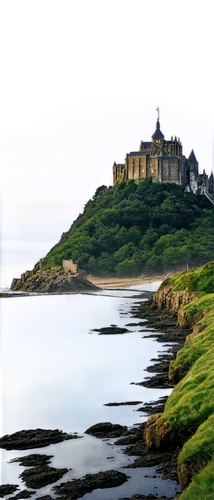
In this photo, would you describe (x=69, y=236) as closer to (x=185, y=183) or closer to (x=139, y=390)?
(x=185, y=183)

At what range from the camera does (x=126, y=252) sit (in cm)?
2666

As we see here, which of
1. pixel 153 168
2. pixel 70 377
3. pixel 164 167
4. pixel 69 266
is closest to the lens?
pixel 70 377

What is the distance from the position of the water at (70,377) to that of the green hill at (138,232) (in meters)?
2.16

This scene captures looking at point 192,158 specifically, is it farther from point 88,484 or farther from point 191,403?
point 88,484

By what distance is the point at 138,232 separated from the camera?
27.8 metres

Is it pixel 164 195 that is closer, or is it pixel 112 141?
pixel 112 141

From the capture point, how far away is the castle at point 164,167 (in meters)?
24.1

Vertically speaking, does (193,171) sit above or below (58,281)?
above

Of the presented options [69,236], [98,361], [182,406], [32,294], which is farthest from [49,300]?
[182,406]

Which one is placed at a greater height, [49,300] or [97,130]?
[97,130]

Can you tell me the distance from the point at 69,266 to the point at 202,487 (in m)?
22.0

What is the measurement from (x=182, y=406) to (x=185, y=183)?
65.4ft

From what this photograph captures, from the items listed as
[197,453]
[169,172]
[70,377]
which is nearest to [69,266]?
[169,172]

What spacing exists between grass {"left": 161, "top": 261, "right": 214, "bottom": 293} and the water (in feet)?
3.84
